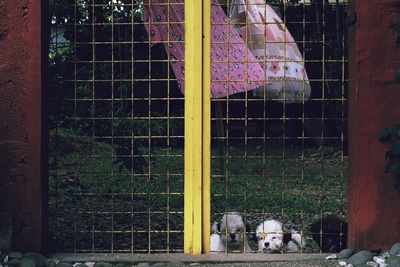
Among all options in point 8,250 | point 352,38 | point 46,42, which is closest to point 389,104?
point 352,38

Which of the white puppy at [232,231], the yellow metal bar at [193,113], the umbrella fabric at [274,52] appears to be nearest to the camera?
the yellow metal bar at [193,113]

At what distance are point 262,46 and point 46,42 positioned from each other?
169 centimetres

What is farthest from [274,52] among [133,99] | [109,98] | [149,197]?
[149,197]

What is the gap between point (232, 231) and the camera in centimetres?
533

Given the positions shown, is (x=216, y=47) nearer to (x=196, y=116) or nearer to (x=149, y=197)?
(x=196, y=116)

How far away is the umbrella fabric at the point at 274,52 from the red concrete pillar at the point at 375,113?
0.56 meters

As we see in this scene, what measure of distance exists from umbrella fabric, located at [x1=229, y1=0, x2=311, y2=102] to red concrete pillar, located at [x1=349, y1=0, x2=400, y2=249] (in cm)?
56

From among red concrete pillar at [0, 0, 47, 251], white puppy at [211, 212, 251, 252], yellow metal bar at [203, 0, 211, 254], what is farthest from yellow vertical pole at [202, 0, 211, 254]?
red concrete pillar at [0, 0, 47, 251]

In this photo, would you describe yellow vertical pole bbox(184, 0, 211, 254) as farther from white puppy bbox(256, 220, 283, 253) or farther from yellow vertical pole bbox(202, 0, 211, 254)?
white puppy bbox(256, 220, 283, 253)

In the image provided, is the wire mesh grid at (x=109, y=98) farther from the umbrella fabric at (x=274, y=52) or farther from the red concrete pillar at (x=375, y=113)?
the red concrete pillar at (x=375, y=113)

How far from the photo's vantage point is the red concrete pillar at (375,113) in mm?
4777

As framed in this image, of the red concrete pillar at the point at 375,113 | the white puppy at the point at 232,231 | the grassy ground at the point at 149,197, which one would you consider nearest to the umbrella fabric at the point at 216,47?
the grassy ground at the point at 149,197

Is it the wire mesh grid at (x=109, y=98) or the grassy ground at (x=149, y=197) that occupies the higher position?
the wire mesh grid at (x=109, y=98)

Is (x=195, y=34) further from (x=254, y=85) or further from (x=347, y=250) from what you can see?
(x=347, y=250)
